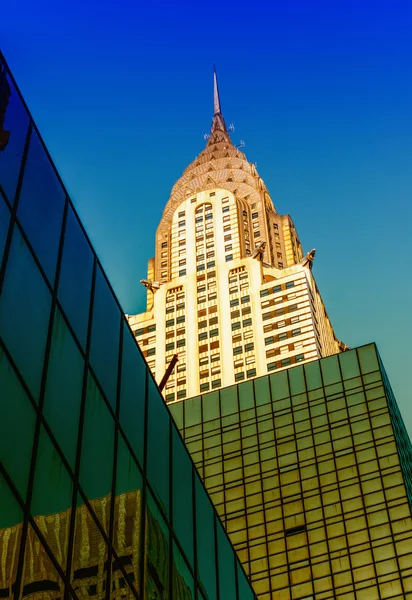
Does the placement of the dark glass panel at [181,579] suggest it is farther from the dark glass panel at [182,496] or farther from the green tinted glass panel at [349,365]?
the green tinted glass panel at [349,365]

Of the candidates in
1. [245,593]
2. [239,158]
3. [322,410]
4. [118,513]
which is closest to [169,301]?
[239,158]

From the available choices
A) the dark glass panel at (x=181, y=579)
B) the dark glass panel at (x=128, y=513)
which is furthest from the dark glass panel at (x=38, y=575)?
the dark glass panel at (x=181, y=579)

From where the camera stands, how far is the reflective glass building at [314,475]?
61656mm

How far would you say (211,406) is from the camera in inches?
3145

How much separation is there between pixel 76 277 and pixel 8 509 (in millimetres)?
8080

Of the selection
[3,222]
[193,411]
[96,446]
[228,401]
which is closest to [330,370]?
[228,401]

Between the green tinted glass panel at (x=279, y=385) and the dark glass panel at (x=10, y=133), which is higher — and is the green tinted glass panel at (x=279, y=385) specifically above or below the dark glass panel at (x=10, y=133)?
above

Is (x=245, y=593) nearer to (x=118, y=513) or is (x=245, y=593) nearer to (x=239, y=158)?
(x=118, y=513)

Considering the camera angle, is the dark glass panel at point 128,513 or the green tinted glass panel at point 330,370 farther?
the green tinted glass panel at point 330,370

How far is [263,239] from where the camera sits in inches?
6112

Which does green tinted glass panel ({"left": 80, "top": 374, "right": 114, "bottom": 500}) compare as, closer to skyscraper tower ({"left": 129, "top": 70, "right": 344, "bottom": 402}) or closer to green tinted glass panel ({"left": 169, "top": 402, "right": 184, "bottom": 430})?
green tinted glass panel ({"left": 169, "top": 402, "right": 184, "bottom": 430})

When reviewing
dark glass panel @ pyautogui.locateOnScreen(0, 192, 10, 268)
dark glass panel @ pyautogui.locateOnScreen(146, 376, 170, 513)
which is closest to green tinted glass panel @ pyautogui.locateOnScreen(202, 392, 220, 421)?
dark glass panel @ pyautogui.locateOnScreen(146, 376, 170, 513)

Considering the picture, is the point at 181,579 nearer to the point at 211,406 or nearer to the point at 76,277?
the point at 76,277

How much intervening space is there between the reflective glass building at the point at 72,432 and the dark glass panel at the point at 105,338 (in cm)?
6
